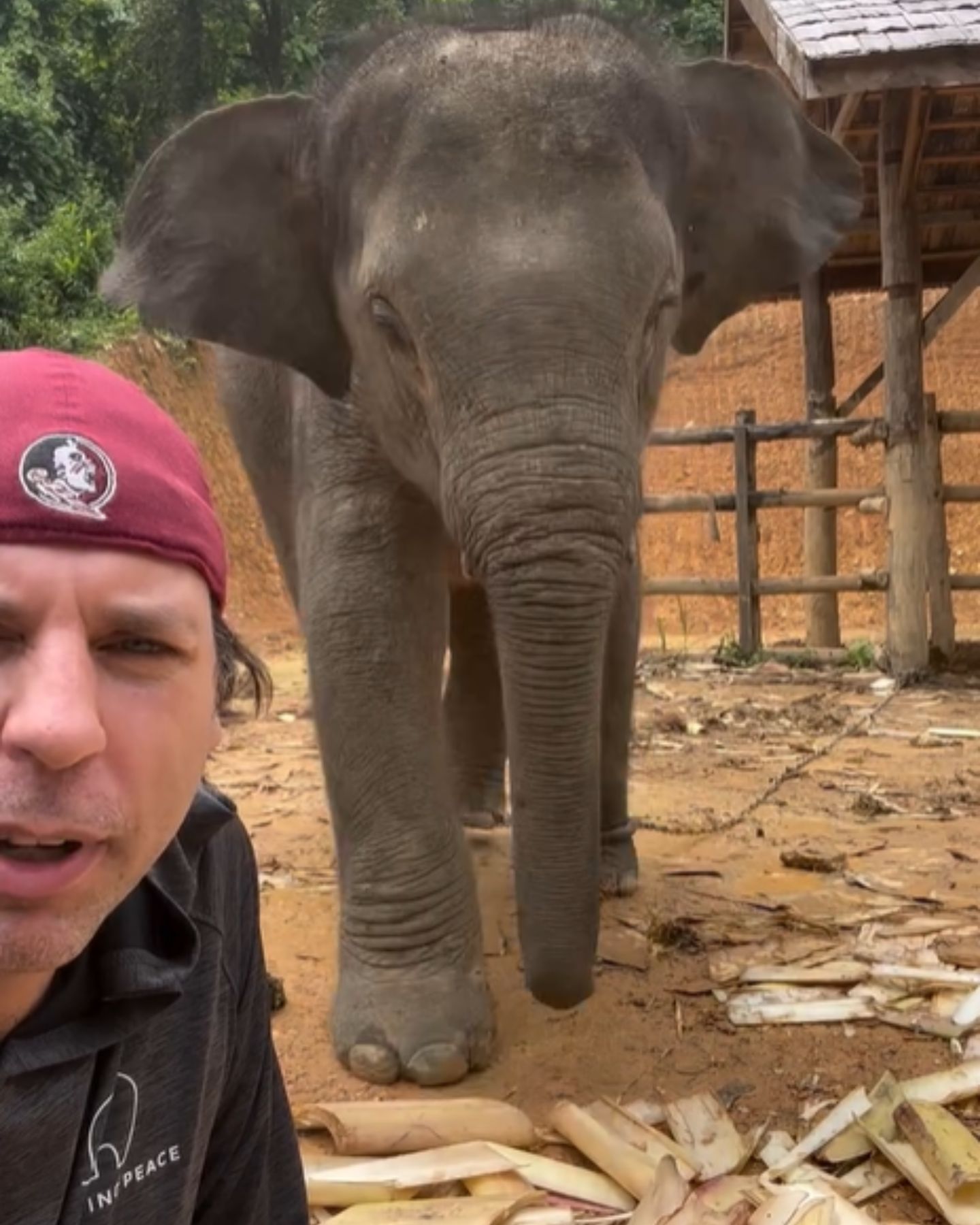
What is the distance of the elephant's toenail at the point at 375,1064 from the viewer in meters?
2.75

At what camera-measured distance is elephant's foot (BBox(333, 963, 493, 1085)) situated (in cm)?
274

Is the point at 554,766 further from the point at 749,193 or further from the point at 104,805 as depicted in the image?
the point at 749,193

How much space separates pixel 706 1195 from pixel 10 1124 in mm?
1313

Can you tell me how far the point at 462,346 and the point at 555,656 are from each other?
0.56 metres

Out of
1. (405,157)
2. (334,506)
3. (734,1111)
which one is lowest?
(734,1111)

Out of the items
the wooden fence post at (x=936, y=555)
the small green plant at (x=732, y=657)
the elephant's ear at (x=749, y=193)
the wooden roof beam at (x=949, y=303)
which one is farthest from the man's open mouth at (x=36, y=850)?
the small green plant at (x=732, y=657)

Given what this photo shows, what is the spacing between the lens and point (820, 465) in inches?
Answer: 390

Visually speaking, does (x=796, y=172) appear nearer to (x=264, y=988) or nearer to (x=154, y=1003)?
(x=264, y=988)

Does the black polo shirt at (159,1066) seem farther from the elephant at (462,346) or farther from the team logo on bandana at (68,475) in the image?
the elephant at (462,346)

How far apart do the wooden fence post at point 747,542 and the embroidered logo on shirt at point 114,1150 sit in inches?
324

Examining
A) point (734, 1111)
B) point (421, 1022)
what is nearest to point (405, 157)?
point (421, 1022)

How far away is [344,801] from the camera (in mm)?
2957

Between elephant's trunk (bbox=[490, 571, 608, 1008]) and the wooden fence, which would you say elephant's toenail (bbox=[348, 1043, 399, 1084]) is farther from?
the wooden fence

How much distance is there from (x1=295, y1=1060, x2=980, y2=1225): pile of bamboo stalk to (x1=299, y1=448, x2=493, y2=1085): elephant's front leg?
299 millimetres
